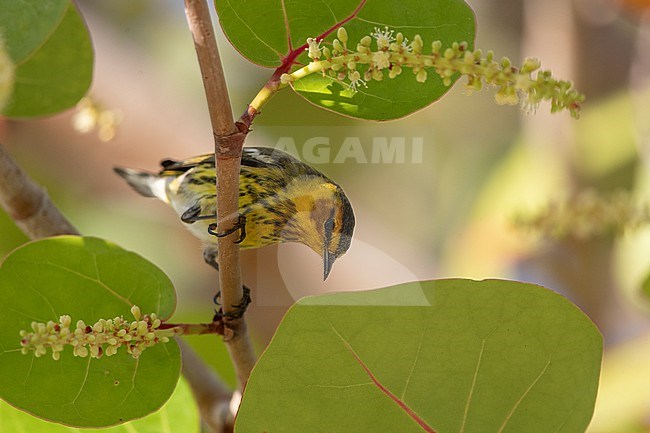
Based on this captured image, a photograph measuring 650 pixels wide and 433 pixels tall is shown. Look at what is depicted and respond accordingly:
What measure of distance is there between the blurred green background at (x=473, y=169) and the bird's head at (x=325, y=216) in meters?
0.06

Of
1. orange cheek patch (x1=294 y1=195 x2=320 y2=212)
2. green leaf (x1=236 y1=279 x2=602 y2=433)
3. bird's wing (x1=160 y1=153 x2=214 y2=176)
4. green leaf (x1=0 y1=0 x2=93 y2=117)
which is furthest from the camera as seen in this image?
bird's wing (x1=160 y1=153 x2=214 y2=176)

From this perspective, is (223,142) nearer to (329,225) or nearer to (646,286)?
(329,225)

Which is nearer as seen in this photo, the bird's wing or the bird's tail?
the bird's wing

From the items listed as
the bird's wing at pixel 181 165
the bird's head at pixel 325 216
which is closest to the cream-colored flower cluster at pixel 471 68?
the bird's head at pixel 325 216

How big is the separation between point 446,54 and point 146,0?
107 centimetres

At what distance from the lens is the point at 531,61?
0.40m

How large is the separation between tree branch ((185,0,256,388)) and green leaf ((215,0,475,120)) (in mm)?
72

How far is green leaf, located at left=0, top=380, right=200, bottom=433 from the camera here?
687 millimetres

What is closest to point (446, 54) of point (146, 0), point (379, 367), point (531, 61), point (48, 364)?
point (531, 61)

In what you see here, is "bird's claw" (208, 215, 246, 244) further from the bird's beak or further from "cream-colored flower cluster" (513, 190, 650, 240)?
"cream-colored flower cluster" (513, 190, 650, 240)

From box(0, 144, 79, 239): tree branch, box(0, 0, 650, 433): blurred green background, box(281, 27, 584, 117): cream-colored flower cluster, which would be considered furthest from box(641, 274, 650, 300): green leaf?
box(0, 144, 79, 239): tree branch

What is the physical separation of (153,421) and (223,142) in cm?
35

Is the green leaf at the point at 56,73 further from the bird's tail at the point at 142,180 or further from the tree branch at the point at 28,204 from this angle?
the bird's tail at the point at 142,180

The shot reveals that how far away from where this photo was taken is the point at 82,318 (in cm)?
57
